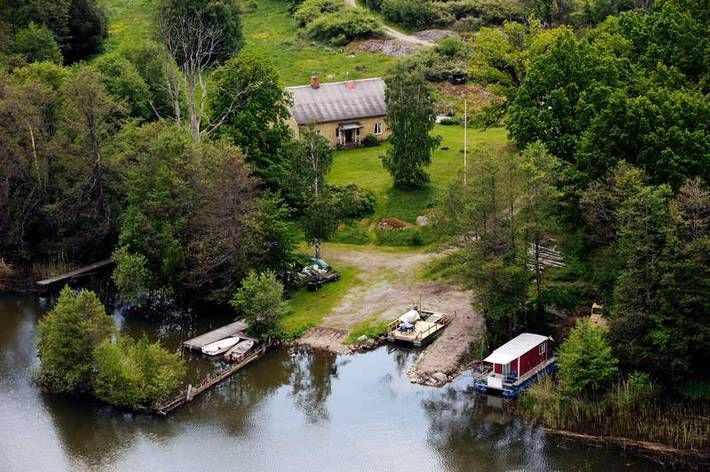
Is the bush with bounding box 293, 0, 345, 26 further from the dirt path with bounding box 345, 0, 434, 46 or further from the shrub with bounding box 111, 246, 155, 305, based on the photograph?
the shrub with bounding box 111, 246, 155, 305

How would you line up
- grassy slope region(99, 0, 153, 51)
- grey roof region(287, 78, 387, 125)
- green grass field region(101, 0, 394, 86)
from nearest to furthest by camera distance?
grey roof region(287, 78, 387, 125) < green grass field region(101, 0, 394, 86) < grassy slope region(99, 0, 153, 51)

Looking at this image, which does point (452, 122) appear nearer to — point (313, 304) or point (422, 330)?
point (313, 304)

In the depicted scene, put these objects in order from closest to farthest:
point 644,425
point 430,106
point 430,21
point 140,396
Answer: point 644,425 < point 140,396 < point 430,106 < point 430,21

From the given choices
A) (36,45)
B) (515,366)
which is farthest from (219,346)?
(36,45)

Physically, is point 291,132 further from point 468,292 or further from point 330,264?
point 468,292

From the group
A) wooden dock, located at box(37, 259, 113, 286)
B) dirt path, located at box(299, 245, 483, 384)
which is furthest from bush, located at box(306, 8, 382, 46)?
wooden dock, located at box(37, 259, 113, 286)

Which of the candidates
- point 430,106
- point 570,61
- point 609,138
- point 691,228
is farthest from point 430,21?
point 691,228

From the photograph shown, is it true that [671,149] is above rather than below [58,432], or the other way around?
above

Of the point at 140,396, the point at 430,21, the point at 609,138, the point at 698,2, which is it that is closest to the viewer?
the point at 140,396
